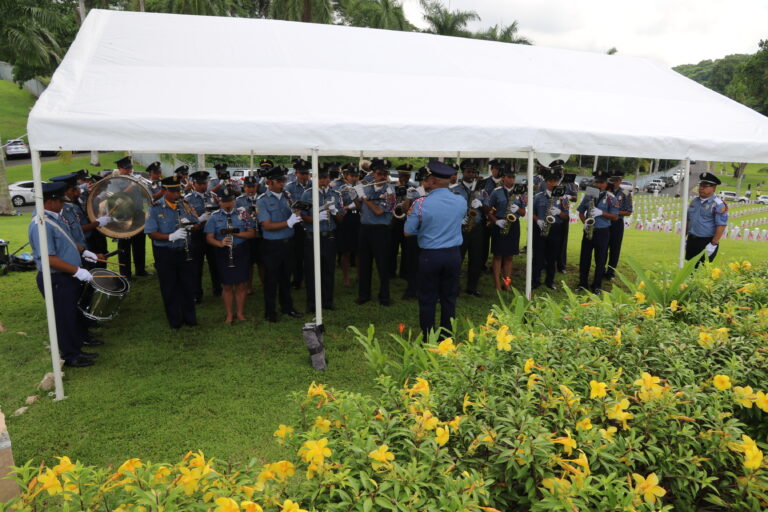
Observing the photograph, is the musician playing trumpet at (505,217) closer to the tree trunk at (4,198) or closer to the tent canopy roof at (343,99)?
the tent canopy roof at (343,99)

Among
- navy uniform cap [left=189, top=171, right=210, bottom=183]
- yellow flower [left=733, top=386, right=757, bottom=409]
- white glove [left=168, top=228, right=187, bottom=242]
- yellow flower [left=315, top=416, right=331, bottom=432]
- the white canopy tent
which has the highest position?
the white canopy tent

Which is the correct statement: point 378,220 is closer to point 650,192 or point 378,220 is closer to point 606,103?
point 606,103

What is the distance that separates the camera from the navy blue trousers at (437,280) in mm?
5215

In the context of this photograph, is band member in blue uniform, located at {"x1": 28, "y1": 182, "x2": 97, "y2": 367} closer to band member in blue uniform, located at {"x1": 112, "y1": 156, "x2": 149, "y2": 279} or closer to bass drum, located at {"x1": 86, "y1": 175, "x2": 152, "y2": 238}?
bass drum, located at {"x1": 86, "y1": 175, "x2": 152, "y2": 238}

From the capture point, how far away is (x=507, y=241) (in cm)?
789

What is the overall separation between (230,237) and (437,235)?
279 cm

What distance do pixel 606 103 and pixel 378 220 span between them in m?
3.73

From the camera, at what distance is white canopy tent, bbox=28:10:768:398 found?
4.60 meters

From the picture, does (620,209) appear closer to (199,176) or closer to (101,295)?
(199,176)

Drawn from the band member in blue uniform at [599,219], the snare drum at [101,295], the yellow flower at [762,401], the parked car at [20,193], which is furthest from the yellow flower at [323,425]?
the parked car at [20,193]

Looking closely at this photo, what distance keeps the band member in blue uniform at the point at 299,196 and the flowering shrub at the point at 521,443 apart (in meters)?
5.09

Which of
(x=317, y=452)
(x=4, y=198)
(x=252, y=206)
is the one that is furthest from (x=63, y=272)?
(x=4, y=198)

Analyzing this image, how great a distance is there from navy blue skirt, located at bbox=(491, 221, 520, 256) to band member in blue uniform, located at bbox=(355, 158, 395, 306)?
6.08ft

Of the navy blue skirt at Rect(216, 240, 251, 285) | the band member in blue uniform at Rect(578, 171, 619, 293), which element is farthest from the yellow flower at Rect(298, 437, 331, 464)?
the band member in blue uniform at Rect(578, 171, 619, 293)
